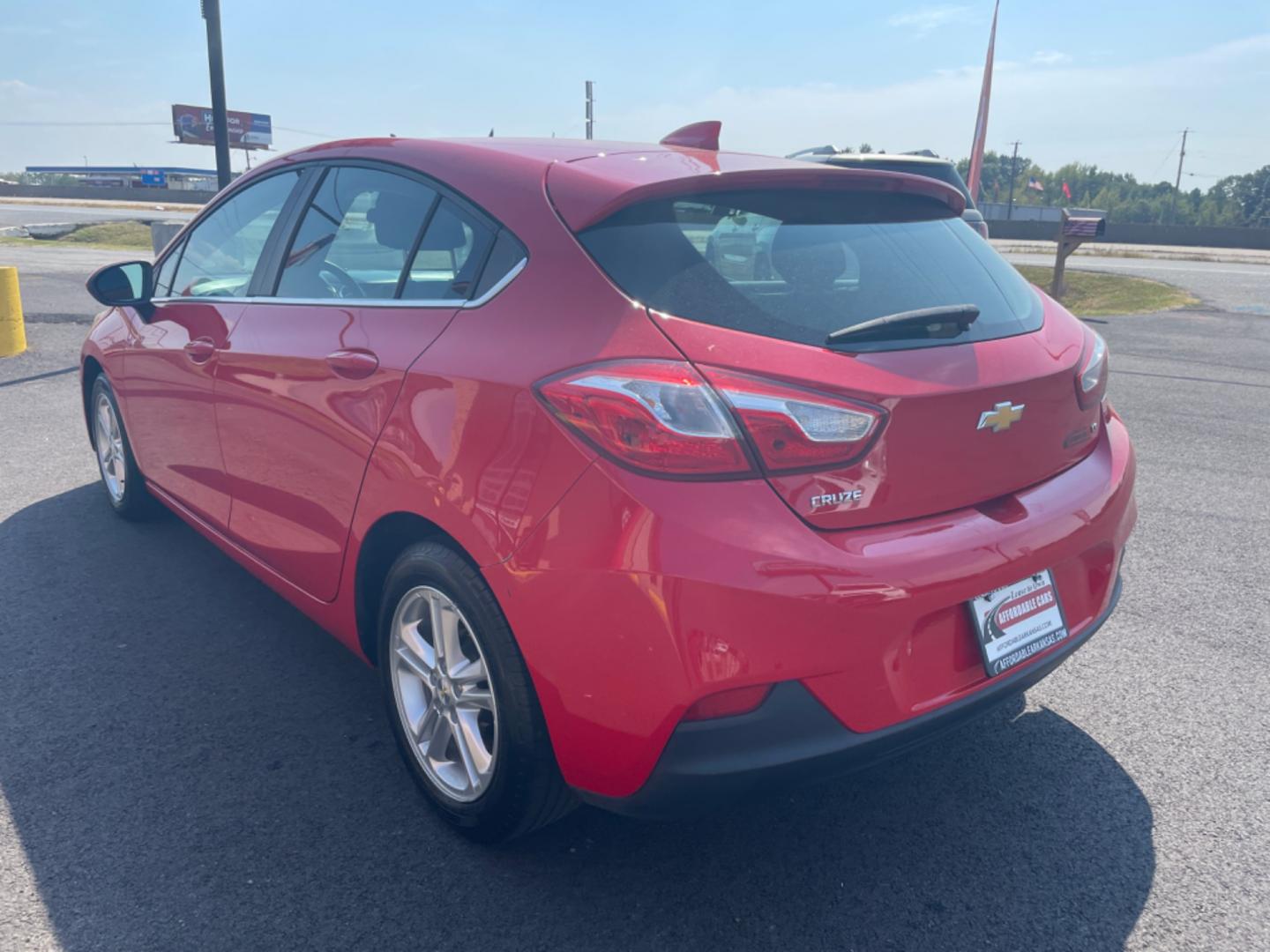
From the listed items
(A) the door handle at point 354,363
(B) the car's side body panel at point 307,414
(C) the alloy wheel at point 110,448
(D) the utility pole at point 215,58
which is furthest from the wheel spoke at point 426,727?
(D) the utility pole at point 215,58

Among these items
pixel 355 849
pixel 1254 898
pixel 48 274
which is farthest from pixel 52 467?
pixel 48 274

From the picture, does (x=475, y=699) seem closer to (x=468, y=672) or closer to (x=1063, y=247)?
(x=468, y=672)

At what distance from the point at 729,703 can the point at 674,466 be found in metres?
0.47

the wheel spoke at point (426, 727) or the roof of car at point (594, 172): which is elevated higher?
the roof of car at point (594, 172)

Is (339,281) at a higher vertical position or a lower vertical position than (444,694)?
higher

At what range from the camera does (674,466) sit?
6.38 ft

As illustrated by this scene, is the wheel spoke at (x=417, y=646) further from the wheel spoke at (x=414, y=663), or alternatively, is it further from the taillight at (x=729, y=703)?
the taillight at (x=729, y=703)

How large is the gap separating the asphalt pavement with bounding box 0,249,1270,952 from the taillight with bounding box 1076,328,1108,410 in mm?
1067

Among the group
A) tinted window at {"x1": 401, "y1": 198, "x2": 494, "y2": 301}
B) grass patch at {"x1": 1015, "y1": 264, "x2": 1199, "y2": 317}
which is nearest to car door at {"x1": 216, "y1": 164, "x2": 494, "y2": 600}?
tinted window at {"x1": 401, "y1": 198, "x2": 494, "y2": 301}

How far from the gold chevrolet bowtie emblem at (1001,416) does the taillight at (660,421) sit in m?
0.62

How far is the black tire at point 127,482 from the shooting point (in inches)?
181

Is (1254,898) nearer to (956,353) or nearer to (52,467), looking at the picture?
(956,353)

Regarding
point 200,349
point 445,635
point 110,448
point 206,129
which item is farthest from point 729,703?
point 206,129

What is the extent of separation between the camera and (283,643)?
3.66 m
